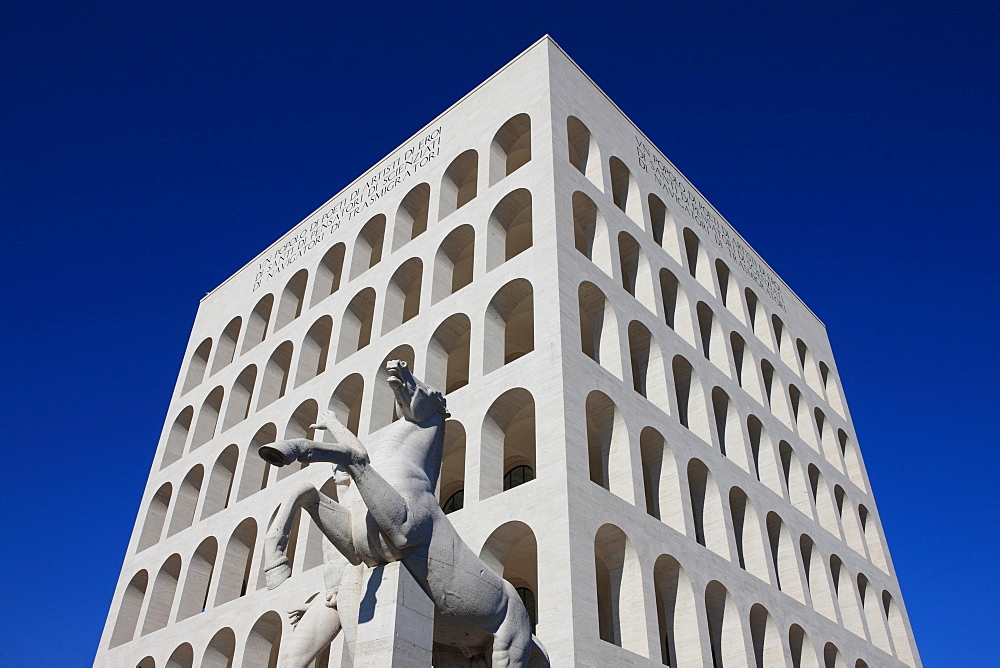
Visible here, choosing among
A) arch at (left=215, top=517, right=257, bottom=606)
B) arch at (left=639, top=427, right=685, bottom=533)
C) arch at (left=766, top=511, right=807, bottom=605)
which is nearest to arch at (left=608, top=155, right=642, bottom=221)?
arch at (left=639, top=427, right=685, bottom=533)

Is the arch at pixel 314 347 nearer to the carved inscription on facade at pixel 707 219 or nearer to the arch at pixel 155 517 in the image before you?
the arch at pixel 155 517

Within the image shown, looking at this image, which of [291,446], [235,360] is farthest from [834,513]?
[291,446]

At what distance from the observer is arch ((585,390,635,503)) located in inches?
826

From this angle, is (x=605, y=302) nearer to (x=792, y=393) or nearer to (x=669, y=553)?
(x=669, y=553)

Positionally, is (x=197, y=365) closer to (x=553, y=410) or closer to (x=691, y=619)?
(x=553, y=410)

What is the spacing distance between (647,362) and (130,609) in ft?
67.9

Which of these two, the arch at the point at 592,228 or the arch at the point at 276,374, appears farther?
the arch at the point at 276,374

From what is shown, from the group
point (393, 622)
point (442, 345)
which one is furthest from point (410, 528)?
point (442, 345)

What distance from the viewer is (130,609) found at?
101 feet

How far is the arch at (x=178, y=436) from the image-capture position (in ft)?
116

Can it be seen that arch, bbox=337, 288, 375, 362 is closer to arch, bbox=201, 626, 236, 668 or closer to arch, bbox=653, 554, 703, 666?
arch, bbox=201, 626, 236, 668

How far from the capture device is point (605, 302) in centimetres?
2388

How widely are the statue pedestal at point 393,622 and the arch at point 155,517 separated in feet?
87.6

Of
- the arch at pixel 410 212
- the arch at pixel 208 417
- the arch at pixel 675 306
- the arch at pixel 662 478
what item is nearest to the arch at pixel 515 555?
the arch at pixel 662 478
